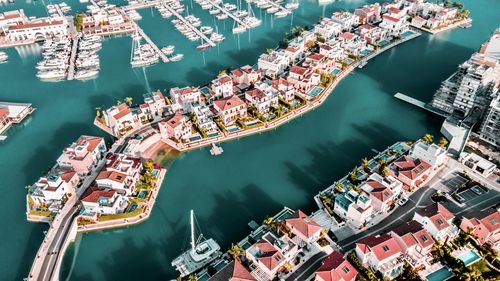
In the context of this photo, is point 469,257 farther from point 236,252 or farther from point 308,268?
point 236,252

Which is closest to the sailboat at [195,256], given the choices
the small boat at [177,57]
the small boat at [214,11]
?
the small boat at [177,57]

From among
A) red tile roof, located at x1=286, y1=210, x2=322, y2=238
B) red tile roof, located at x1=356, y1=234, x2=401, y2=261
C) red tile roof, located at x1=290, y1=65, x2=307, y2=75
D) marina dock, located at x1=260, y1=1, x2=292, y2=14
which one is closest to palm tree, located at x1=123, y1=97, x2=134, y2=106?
red tile roof, located at x1=290, y1=65, x2=307, y2=75

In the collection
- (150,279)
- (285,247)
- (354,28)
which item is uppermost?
(354,28)

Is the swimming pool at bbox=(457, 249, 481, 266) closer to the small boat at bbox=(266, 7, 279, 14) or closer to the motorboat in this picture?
the motorboat

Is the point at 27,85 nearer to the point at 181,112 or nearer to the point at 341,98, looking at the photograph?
the point at 181,112

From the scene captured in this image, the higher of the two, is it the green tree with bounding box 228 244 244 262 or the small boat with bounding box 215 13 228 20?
the small boat with bounding box 215 13 228 20

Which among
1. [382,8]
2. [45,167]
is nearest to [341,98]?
[382,8]

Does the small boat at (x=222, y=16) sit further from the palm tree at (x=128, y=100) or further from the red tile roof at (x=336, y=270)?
the red tile roof at (x=336, y=270)
